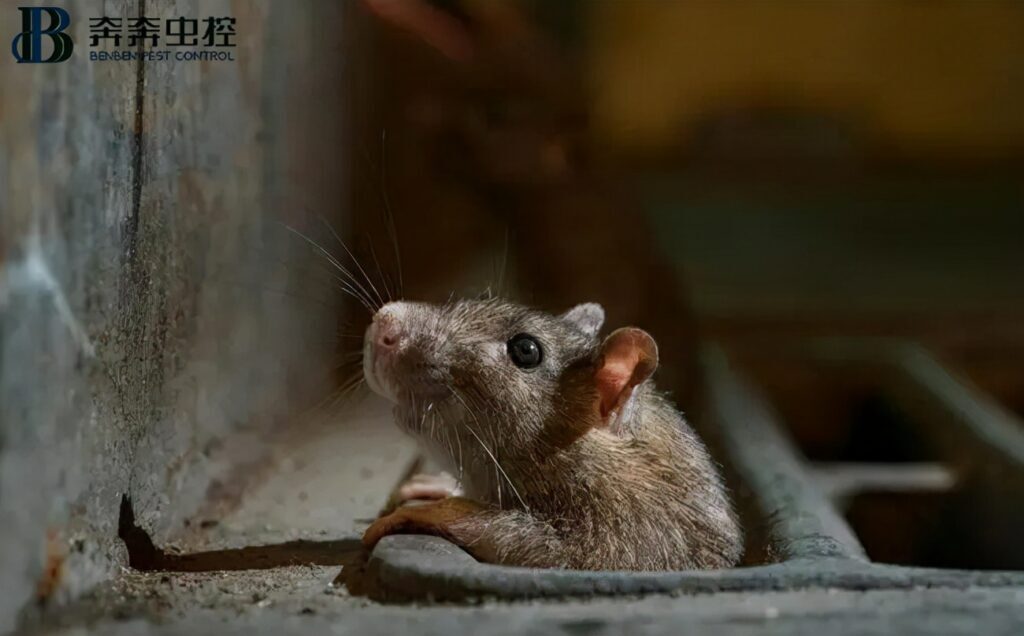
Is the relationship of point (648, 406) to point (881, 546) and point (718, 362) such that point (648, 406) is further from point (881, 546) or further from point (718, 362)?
point (718, 362)

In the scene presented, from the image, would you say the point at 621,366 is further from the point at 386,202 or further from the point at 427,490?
the point at 386,202

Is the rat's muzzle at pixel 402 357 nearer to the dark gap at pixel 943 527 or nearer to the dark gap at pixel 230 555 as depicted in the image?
the dark gap at pixel 230 555

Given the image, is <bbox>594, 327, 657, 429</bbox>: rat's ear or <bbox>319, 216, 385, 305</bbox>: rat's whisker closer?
<bbox>594, 327, 657, 429</bbox>: rat's ear

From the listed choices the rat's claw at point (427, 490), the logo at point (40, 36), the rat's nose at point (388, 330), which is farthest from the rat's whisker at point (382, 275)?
the logo at point (40, 36)

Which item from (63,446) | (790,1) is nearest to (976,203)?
(790,1)

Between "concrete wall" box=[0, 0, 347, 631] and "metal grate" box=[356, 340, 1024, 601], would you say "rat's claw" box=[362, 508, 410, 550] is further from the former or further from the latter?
"concrete wall" box=[0, 0, 347, 631]

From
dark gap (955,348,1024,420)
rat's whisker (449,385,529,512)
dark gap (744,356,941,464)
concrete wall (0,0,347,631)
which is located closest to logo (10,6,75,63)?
concrete wall (0,0,347,631)
